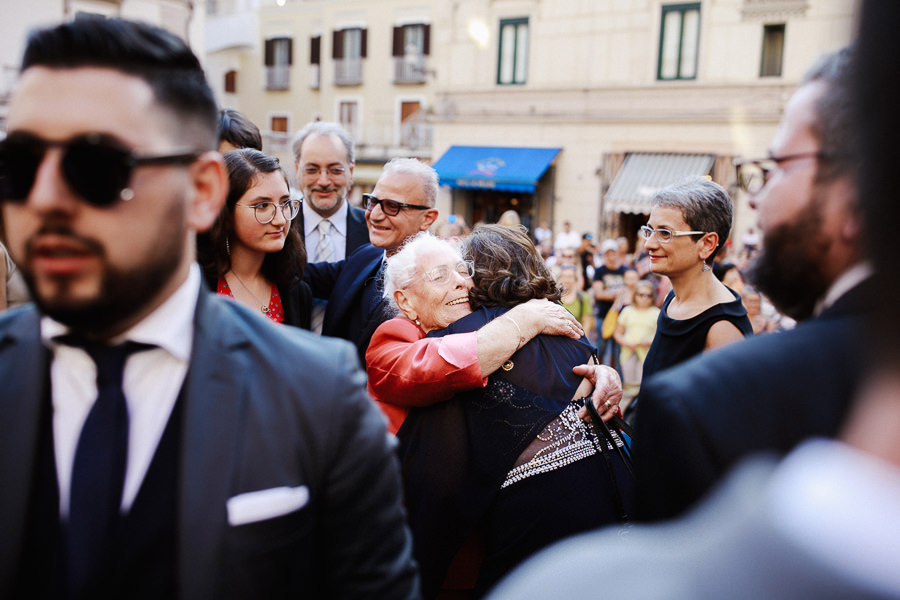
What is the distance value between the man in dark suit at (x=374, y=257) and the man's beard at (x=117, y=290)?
169cm

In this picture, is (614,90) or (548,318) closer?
(548,318)

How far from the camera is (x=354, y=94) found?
1023 inches

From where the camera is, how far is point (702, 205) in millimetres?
2996

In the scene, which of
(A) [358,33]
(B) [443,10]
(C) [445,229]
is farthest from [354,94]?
(C) [445,229]

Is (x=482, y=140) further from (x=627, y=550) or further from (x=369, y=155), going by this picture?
(x=627, y=550)

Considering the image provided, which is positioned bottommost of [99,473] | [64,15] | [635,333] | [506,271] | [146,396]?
[635,333]

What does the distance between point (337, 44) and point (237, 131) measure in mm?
24159

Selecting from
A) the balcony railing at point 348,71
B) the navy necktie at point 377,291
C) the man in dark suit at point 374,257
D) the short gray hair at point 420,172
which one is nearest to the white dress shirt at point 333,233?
the man in dark suit at point 374,257

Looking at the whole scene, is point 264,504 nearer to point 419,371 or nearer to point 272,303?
point 419,371

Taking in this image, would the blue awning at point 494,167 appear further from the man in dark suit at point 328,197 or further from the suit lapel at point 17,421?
the suit lapel at point 17,421

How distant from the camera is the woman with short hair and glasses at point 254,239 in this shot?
2717mm

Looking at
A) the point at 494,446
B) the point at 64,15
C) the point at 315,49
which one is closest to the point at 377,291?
the point at 494,446

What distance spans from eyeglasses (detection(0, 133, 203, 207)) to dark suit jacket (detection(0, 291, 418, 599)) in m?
0.27

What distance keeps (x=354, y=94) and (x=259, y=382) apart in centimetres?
2629
